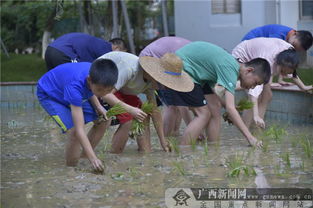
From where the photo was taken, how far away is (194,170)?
5.41 meters

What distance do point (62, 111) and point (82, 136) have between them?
52 centimetres

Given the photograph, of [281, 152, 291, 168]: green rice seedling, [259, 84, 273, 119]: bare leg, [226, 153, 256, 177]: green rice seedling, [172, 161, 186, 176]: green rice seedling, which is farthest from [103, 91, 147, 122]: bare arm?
[259, 84, 273, 119]: bare leg

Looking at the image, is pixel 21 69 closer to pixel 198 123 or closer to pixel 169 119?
pixel 169 119

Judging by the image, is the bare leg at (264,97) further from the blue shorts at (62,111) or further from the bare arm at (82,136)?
the bare arm at (82,136)

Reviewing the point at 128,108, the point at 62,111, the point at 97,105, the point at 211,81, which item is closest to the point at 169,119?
the point at 211,81

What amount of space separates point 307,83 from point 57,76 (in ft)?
12.8

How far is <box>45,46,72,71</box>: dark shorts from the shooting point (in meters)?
7.20

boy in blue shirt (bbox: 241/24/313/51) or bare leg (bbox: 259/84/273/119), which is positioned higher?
boy in blue shirt (bbox: 241/24/313/51)

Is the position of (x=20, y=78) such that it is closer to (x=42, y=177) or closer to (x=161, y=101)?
(x=161, y=101)

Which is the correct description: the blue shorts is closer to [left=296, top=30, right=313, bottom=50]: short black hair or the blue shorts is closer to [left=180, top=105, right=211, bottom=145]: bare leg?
[left=180, top=105, right=211, bottom=145]: bare leg

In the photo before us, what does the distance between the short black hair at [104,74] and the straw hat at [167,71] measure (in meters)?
0.70

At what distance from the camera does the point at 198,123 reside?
655 centimetres

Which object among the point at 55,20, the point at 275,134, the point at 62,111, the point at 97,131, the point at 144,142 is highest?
the point at 55,20

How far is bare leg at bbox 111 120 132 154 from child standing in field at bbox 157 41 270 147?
1.90ft
